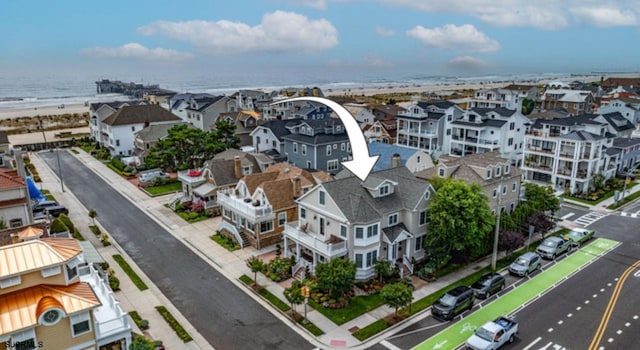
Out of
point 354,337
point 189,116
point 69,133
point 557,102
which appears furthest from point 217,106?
point 557,102

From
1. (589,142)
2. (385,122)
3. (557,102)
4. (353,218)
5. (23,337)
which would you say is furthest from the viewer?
(557,102)

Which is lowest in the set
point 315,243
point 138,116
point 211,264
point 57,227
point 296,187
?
point 211,264

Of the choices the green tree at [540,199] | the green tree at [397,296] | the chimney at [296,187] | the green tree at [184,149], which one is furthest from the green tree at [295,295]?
the green tree at [184,149]

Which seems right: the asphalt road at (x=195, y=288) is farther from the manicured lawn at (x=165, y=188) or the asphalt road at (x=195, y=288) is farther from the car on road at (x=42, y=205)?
the manicured lawn at (x=165, y=188)

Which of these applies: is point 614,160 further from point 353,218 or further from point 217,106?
point 217,106

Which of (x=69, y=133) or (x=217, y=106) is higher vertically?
(x=217, y=106)

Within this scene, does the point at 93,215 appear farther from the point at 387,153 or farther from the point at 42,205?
the point at 387,153

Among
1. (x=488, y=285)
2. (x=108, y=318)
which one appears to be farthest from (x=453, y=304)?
(x=108, y=318)
